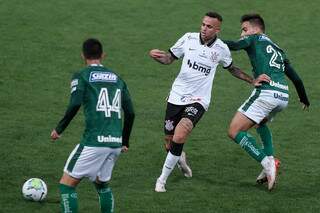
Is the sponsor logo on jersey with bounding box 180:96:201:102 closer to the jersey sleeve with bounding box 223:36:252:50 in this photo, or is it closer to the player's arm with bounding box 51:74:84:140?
the jersey sleeve with bounding box 223:36:252:50

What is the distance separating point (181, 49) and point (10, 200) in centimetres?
337

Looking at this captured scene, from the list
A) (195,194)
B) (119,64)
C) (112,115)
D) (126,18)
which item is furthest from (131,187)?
(126,18)

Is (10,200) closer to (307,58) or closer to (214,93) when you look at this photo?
(214,93)

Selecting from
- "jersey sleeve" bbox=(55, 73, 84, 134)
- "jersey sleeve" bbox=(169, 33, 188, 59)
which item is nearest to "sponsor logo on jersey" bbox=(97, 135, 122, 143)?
"jersey sleeve" bbox=(55, 73, 84, 134)

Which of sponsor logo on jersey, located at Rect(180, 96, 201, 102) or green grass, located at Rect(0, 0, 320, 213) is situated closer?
green grass, located at Rect(0, 0, 320, 213)

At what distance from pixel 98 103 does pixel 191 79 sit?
281 centimetres

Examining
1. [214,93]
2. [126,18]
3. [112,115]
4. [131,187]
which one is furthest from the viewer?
[126,18]

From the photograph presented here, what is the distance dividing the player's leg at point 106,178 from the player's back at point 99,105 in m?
0.12

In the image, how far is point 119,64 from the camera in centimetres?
1911

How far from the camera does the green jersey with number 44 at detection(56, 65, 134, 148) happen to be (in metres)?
9.27

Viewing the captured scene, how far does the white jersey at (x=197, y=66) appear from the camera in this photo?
1177cm

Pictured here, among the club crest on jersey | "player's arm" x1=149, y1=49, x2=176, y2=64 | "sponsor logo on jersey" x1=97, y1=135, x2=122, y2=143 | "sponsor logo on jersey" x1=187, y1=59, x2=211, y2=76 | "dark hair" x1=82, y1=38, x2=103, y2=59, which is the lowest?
"sponsor logo on jersey" x1=97, y1=135, x2=122, y2=143

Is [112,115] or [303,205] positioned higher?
[112,115]

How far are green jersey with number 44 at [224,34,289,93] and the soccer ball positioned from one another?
3529 millimetres
